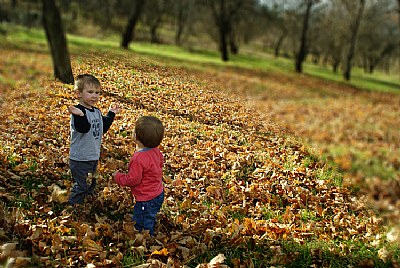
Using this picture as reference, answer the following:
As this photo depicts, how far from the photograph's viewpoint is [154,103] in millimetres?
4293

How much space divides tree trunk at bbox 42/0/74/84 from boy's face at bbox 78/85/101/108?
53 cm

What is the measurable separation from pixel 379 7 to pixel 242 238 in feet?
120

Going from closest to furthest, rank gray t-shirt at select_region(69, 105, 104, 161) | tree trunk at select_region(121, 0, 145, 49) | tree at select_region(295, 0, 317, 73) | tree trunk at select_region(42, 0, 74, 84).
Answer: gray t-shirt at select_region(69, 105, 104, 161), tree trunk at select_region(42, 0, 74, 84), tree trunk at select_region(121, 0, 145, 49), tree at select_region(295, 0, 317, 73)

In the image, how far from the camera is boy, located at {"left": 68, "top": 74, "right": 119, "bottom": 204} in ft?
11.5

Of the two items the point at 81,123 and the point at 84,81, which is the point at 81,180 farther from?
the point at 84,81

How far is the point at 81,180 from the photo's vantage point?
3895 mm

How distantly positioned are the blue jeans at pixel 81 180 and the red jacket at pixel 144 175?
41 cm

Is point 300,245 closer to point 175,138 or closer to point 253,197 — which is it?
point 253,197

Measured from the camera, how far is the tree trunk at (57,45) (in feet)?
13.3

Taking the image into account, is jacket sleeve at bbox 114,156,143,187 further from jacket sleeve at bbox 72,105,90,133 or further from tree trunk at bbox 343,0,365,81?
tree trunk at bbox 343,0,365,81

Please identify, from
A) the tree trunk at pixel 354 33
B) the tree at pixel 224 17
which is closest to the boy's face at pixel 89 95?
the tree at pixel 224 17

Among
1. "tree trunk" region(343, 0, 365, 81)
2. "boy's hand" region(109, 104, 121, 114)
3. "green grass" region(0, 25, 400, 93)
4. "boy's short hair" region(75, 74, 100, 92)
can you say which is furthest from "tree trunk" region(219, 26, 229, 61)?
"boy's short hair" region(75, 74, 100, 92)

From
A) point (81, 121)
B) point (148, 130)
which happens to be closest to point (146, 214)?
point (148, 130)

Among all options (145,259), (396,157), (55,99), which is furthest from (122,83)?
(396,157)
